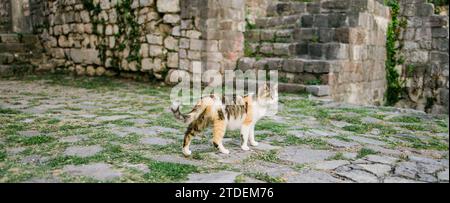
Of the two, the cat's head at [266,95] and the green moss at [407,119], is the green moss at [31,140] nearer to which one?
the cat's head at [266,95]

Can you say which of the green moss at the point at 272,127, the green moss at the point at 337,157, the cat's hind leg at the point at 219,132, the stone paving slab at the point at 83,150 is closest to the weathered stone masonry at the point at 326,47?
the green moss at the point at 272,127

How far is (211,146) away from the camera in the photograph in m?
3.88

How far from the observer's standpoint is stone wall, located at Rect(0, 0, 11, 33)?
13.5 meters

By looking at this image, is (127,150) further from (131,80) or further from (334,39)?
(131,80)

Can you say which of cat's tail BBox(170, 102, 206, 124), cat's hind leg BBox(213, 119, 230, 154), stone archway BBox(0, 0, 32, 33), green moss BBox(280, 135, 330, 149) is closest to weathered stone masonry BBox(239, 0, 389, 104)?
green moss BBox(280, 135, 330, 149)

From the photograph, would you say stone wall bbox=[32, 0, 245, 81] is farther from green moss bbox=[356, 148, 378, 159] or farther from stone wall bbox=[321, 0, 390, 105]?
green moss bbox=[356, 148, 378, 159]

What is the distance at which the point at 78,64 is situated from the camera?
11.0 meters

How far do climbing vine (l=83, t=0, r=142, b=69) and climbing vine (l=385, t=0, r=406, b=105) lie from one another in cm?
512

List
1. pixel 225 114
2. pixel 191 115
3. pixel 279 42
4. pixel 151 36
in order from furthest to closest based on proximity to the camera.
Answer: pixel 151 36 < pixel 279 42 < pixel 225 114 < pixel 191 115

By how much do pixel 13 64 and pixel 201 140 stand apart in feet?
29.1

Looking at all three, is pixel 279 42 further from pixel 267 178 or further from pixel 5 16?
pixel 5 16

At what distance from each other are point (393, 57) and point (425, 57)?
2.09 ft

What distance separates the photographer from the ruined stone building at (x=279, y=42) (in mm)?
7848

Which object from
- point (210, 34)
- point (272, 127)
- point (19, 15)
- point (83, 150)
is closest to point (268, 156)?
point (272, 127)
